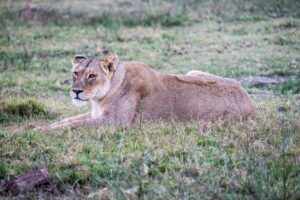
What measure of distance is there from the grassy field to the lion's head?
19.9 inches

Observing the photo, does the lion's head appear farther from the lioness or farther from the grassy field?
the grassy field

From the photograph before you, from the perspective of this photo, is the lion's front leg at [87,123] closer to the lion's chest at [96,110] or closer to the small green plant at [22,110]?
the lion's chest at [96,110]

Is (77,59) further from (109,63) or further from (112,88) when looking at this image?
(112,88)

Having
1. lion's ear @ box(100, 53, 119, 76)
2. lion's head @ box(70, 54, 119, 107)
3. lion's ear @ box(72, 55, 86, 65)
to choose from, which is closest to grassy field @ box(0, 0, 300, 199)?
lion's head @ box(70, 54, 119, 107)

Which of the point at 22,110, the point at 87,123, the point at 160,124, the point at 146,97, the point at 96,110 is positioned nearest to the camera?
the point at 160,124

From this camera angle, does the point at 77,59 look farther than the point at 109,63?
Yes

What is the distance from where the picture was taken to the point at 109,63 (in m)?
7.68

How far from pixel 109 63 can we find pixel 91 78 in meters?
0.34

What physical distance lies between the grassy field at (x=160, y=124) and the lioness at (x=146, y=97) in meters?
0.40

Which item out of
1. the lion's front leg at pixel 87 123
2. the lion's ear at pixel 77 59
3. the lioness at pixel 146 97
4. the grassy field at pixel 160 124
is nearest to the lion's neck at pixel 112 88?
the lioness at pixel 146 97

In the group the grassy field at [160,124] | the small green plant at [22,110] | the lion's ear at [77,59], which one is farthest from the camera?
the small green plant at [22,110]

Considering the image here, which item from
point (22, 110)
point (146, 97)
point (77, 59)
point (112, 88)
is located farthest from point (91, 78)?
point (22, 110)

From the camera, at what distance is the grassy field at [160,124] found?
17.1ft

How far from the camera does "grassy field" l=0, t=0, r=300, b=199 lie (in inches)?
205
